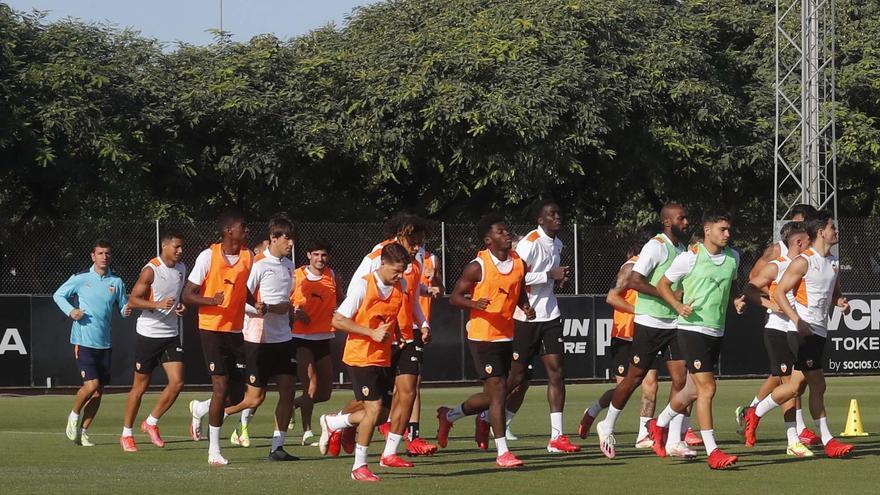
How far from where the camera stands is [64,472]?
1217 centimetres

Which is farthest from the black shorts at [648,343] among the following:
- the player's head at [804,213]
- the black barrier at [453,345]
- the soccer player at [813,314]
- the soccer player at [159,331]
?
the black barrier at [453,345]

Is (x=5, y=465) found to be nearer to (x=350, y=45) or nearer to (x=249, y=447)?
(x=249, y=447)

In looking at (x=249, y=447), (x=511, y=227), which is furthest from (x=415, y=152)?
(x=249, y=447)

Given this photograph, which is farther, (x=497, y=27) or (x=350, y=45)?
(x=350, y=45)

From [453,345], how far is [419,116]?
24.2ft

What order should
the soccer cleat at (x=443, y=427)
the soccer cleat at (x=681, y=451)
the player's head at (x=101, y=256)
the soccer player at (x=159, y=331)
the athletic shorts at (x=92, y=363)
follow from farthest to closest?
the player's head at (x=101, y=256), the athletic shorts at (x=92, y=363), the soccer player at (x=159, y=331), the soccer cleat at (x=443, y=427), the soccer cleat at (x=681, y=451)

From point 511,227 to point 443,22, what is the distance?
31.4 ft

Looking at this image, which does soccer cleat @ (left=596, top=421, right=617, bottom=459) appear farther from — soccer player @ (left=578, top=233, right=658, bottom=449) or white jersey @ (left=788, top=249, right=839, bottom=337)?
white jersey @ (left=788, top=249, right=839, bottom=337)

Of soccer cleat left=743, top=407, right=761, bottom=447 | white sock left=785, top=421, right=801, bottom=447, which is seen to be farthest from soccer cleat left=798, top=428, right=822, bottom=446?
white sock left=785, top=421, right=801, bottom=447

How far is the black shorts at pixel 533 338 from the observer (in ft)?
45.6

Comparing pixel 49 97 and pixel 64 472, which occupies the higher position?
pixel 49 97

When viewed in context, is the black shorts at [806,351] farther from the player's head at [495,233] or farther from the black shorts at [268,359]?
the black shorts at [268,359]

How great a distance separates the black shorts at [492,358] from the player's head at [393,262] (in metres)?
1.48

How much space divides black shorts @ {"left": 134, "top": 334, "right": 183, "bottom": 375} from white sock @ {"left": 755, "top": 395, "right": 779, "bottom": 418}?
210 inches
